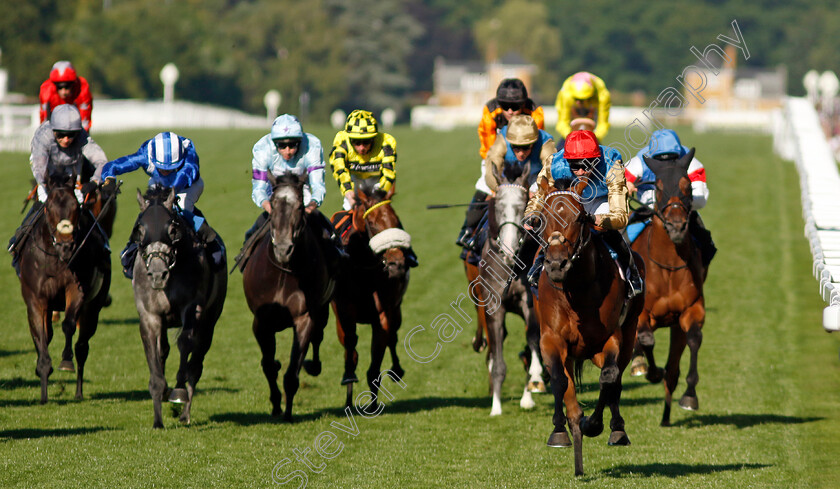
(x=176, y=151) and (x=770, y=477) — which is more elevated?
(x=176, y=151)

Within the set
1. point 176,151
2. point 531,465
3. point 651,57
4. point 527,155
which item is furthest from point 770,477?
point 651,57

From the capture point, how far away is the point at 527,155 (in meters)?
11.1

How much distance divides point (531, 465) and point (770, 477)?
1.80 metres

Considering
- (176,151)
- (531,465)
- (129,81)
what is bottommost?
(531,465)

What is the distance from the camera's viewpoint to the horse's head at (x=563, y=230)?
25.4 ft

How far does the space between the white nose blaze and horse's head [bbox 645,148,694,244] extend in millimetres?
5150

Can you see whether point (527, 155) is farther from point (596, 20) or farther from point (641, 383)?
point (596, 20)

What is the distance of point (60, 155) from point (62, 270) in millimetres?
1240

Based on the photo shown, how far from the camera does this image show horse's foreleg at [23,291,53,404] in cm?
1091

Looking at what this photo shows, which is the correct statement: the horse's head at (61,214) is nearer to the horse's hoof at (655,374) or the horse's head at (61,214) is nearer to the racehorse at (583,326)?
the racehorse at (583,326)

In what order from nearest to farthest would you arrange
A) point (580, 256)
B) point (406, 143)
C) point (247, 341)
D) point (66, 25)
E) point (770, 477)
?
point (580, 256)
point (770, 477)
point (247, 341)
point (406, 143)
point (66, 25)

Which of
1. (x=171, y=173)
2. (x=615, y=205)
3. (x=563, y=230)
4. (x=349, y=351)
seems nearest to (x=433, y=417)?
(x=349, y=351)

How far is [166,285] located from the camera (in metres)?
10.1

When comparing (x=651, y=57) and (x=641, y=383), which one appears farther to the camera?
(x=651, y=57)
